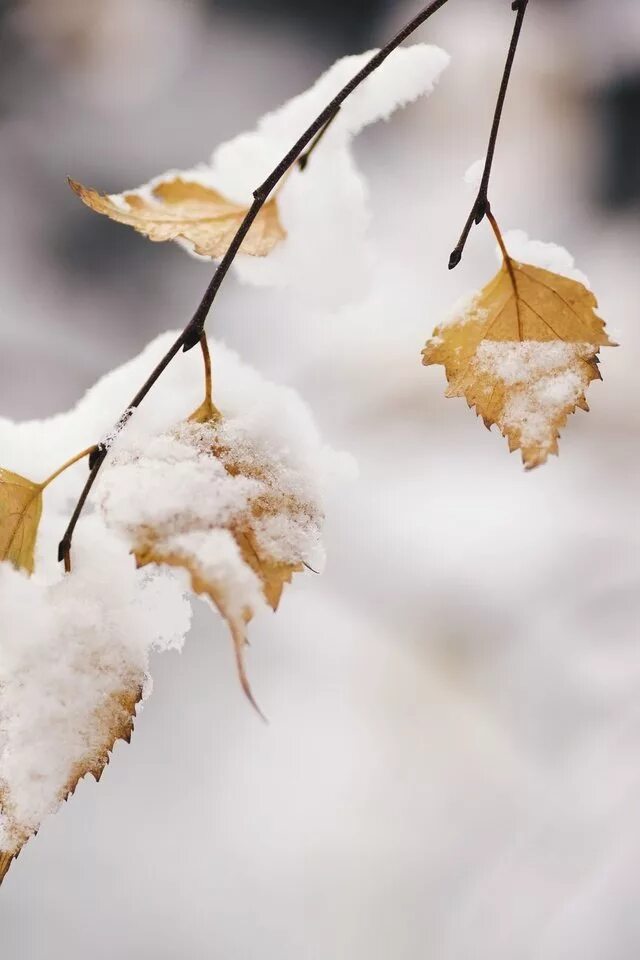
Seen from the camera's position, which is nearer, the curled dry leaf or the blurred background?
the curled dry leaf

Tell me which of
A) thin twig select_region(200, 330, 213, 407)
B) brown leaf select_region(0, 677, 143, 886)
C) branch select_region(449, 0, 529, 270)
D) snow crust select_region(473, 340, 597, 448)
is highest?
branch select_region(449, 0, 529, 270)

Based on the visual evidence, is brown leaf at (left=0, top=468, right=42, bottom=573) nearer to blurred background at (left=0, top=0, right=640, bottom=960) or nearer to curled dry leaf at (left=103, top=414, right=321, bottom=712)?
curled dry leaf at (left=103, top=414, right=321, bottom=712)

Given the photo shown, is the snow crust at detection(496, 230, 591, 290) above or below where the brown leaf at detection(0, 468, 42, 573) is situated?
above

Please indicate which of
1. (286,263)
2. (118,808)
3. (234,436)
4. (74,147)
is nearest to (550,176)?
(286,263)

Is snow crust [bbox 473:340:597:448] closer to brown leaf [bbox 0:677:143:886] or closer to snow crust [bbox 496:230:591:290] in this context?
snow crust [bbox 496:230:591:290]

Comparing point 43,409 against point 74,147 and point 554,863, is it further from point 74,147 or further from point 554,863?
point 554,863

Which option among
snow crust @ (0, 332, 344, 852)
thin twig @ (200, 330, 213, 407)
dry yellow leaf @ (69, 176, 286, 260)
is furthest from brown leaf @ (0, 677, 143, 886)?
dry yellow leaf @ (69, 176, 286, 260)
